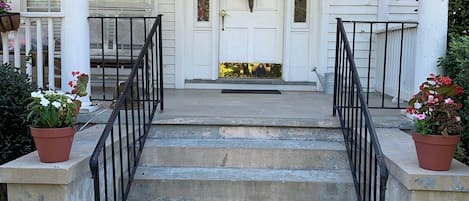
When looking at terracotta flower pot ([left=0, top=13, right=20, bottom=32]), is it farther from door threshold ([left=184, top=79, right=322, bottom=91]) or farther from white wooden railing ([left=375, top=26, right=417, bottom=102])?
white wooden railing ([left=375, top=26, right=417, bottom=102])

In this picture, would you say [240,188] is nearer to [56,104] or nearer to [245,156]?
[245,156]

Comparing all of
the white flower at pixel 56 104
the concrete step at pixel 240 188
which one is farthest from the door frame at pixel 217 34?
the white flower at pixel 56 104

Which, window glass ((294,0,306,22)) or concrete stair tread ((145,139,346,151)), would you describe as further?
window glass ((294,0,306,22))

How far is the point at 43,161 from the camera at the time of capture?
2.31 meters

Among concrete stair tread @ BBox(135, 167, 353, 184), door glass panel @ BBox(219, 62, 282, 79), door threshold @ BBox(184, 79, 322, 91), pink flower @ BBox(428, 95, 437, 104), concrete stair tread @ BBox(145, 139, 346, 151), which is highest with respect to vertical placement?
door glass panel @ BBox(219, 62, 282, 79)

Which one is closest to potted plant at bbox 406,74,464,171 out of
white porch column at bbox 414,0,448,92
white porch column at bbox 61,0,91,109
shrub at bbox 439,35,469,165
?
shrub at bbox 439,35,469,165

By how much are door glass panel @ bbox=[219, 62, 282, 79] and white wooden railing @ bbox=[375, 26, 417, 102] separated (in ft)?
4.05

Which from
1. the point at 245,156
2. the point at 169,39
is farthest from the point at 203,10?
the point at 245,156

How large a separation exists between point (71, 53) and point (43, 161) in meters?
1.51

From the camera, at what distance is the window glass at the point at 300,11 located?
570 cm

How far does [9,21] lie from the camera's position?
12.0 ft

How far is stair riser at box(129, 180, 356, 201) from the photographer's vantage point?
110 inches

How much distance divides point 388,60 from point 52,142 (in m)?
4.05

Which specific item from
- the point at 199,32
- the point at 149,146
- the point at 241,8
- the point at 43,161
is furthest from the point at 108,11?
the point at 43,161
